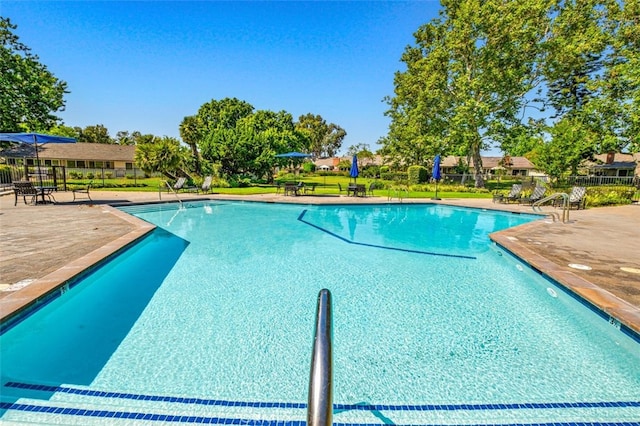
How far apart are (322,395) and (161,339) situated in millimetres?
3537

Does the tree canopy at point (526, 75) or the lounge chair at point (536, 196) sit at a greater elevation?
the tree canopy at point (526, 75)

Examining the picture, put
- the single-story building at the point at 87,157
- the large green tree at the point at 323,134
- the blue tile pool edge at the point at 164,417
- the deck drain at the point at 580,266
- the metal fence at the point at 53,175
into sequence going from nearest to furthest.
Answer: the blue tile pool edge at the point at 164,417, the deck drain at the point at 580,266, the metal fence at the point at 53,175, the single-story building at the point at 87,157, the large green tree at the point at 323,134

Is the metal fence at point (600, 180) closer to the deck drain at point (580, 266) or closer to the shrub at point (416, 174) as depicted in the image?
the shrub at point (416, 174)

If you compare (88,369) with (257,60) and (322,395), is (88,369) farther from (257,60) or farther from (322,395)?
(257,60)

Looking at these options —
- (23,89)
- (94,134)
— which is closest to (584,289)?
(23,89)

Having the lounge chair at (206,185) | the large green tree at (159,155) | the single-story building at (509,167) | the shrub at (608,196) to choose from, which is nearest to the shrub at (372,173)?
the single-story building at (509,167)

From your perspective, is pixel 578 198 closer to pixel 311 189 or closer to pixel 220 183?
pixel 311 189

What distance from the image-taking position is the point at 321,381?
997 millimetres

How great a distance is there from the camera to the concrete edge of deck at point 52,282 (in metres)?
3.54

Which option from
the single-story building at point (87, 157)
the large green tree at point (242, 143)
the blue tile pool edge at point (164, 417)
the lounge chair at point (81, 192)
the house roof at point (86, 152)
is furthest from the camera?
the house roof at point (86, 152)

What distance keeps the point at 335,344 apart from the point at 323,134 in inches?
3461

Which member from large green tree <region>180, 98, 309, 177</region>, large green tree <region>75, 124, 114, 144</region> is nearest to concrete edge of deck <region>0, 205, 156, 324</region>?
large green tree <region>180, 98, 309, 177</region>

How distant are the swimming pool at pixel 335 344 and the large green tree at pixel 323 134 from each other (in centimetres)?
7648

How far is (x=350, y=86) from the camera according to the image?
85.9 feet
